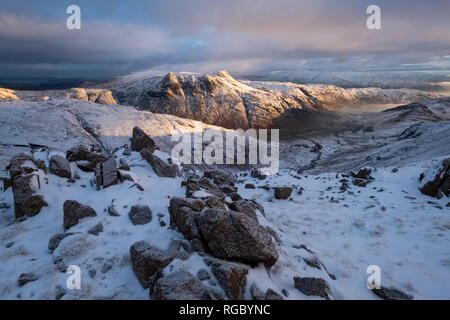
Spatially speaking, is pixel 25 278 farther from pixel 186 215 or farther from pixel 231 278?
pixel 231 278

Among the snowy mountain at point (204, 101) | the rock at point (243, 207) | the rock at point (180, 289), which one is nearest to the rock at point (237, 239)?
the rock at point (180, 289)

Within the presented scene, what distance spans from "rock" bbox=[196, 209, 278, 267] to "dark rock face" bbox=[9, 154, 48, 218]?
7.69 m

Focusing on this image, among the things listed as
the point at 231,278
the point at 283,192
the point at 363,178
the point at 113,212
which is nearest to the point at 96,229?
the point at 113,212

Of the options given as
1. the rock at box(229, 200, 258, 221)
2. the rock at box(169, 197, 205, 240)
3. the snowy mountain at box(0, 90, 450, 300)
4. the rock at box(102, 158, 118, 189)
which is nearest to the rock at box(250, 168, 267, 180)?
the snowy mountain at box(0, 90, 450, 300)

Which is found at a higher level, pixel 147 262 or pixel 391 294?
pixel 147 262

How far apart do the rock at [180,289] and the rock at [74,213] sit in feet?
15.7

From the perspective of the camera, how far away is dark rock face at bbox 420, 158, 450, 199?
12.8 metres

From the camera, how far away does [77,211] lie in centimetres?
823

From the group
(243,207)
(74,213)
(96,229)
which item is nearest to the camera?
(96,229)

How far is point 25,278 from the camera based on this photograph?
18.2 ft

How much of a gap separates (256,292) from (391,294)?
4.19 meters

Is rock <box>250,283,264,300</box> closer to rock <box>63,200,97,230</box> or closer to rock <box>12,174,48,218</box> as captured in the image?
rock <box>63,200,97,230</box>

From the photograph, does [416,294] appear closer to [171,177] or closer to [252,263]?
[252,263]
